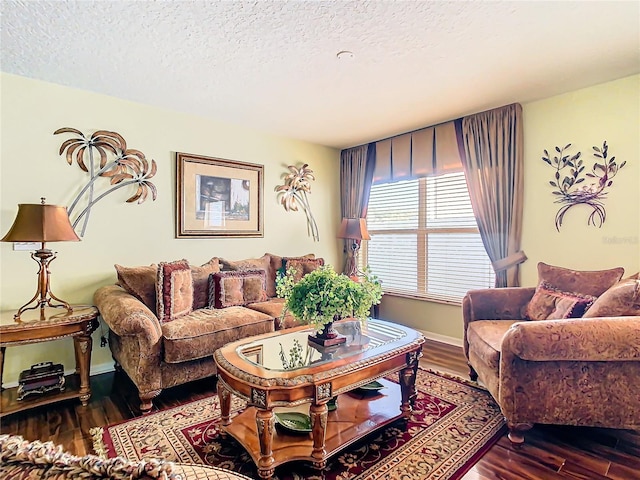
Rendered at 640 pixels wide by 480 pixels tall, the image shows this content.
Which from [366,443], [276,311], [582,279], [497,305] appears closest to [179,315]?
[276,311]

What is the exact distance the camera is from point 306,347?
2.20m

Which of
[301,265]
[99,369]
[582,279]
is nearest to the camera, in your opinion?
[582,279]

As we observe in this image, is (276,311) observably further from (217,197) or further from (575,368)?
(575,368)

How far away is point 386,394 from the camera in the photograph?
2.48m

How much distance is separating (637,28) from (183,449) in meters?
3.68

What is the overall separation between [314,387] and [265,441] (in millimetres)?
333

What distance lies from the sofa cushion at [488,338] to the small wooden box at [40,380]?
9.96ft

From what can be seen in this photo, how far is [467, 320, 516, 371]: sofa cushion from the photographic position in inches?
86.5

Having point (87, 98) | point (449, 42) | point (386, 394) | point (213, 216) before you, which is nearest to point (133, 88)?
point (87, 98)

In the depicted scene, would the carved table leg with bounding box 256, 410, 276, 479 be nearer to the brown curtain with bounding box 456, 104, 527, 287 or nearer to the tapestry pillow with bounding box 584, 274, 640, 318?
the tapestry pillow with bounding box 584, 274, 640, 318

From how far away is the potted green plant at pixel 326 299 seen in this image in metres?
2.07

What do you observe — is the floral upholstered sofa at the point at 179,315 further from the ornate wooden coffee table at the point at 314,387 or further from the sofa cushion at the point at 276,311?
the ornate wooden coffee table at the point at 314,387

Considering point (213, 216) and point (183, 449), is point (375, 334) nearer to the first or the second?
point (183, 449)

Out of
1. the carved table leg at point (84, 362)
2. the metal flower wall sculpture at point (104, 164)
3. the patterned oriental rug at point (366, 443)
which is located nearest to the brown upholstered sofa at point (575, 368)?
the patterned oriental rug at point (366, 443)
